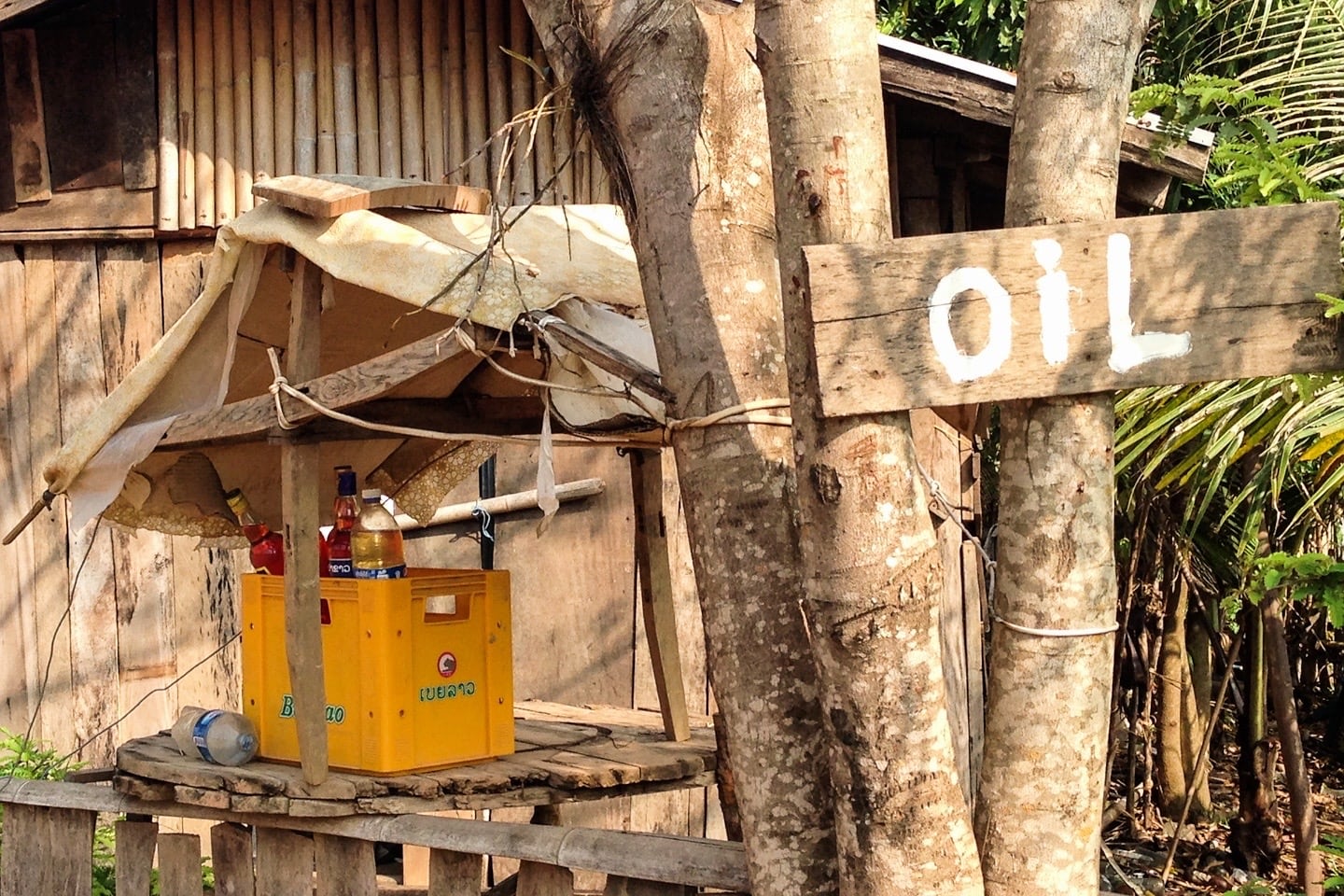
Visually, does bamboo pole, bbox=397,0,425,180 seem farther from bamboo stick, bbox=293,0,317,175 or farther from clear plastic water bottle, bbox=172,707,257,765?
clear plastic water bottle, bbox=172,707,257,765

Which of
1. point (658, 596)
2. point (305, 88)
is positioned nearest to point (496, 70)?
point (305, 88)

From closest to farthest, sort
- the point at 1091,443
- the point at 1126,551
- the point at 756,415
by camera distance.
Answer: the point at 1091,443
the point at 756,415
the point at 1126,551

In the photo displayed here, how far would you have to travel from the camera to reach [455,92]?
605 centimetres

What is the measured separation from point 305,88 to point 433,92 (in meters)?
0.55

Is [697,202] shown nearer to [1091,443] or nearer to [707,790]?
[1091,443]

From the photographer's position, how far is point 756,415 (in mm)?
2877

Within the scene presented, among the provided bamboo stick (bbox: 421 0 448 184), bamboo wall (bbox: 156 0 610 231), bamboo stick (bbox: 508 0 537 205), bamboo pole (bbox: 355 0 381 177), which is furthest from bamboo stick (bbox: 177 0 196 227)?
bamboo stick (bbox: 508 0 537 205)

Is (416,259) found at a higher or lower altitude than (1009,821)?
higher

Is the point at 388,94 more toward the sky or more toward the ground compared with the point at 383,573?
more toward the sky

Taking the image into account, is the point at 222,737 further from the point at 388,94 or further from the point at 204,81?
the point at 204,81

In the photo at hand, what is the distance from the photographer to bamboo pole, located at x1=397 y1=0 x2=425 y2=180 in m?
6.07

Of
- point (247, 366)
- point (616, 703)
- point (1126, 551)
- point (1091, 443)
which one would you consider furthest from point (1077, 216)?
point (1126, 551)

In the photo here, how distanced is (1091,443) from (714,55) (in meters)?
1.13

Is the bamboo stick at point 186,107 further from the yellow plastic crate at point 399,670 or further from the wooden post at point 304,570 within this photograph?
the wooden post at point 304,570
